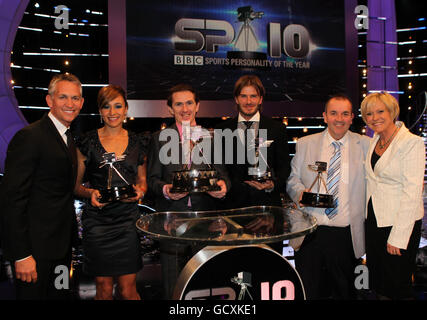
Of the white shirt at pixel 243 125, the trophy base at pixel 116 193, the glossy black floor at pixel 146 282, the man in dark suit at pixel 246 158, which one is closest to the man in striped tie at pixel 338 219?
the man in dark suit at pixel 246 158

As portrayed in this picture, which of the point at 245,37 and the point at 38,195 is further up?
the point at 245,37

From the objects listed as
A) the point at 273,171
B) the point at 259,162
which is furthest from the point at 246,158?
the point at 273,171

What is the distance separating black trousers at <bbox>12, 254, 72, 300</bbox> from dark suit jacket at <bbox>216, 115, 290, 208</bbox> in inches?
49.9

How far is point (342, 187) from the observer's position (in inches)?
106

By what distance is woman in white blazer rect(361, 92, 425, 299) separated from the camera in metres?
2.42

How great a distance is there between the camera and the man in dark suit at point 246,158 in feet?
9.32

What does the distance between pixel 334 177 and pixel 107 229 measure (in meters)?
1.64

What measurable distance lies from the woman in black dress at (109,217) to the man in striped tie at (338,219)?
121cm

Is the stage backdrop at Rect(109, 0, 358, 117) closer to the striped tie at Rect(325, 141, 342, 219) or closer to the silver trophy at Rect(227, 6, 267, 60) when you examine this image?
the silver trophy at Rect(227, 6, 267, 60)

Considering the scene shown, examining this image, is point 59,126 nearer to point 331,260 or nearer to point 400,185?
point 331,260

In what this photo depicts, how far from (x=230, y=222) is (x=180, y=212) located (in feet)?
1.26

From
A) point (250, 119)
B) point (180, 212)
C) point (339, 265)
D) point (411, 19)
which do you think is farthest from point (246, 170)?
point (411, 19)

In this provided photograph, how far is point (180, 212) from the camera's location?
7.89 feet

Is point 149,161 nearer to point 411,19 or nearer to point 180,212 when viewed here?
point 180,212
